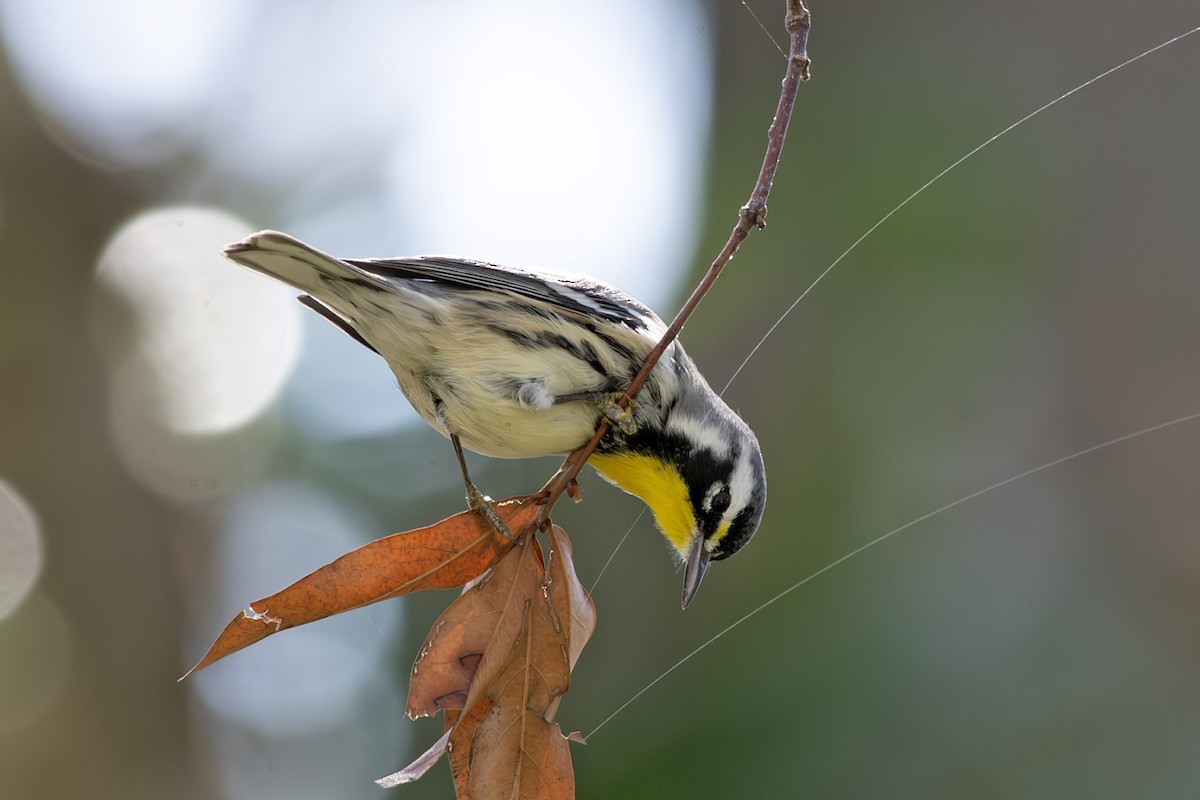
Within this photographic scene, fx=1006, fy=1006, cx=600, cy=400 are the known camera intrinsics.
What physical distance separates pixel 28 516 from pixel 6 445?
0.38 metres

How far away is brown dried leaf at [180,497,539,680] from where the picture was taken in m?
1.62

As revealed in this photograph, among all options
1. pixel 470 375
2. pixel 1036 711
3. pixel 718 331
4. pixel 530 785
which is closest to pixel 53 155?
pixel 718 331

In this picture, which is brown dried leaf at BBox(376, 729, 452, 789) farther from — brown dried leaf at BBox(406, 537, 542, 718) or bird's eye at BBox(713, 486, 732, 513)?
bird's eye at BBox(713, 486, 732, 513)

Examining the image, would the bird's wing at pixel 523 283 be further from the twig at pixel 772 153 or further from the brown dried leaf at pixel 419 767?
the brown dried leaf at pixel 419 767

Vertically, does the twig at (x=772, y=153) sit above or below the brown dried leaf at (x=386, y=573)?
above

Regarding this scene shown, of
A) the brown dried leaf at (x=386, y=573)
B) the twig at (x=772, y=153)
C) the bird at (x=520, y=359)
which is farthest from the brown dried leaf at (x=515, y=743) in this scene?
the twig at (x=772, y=153)

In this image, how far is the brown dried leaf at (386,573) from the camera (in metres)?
1.62

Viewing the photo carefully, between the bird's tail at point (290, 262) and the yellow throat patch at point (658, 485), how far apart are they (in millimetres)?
704

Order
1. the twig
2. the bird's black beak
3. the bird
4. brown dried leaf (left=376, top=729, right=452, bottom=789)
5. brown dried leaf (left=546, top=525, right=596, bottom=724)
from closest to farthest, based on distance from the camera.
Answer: the twig
brown dried leaf (left=376, top=729, right=452, bottom=789)
brown dried leaf (left=546, top=525, right=596, bottom=724)
the bird
the bird's black beak

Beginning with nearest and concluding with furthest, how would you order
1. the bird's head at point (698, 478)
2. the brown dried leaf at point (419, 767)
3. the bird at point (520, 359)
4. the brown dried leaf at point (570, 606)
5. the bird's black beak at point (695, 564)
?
1. the brown dried leaf at point (419, 767)
2. the brown dried leaf at point (570, 606)
3. the bird at point (520, 359)
4. the bird's head at point (698, 478)
5. the bird's black beak at point (695, 564)

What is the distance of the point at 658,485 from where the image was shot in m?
2.42

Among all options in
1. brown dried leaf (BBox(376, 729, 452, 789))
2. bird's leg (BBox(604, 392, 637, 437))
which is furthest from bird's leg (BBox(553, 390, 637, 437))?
brown dried leaf (BBox(376, 729, 452, 789))

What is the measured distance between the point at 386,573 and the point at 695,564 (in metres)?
0.94

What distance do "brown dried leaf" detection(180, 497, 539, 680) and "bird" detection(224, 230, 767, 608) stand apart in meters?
0.10
